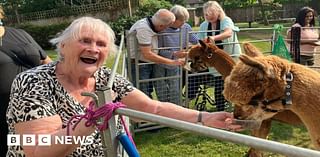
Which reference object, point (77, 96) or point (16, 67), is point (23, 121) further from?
point (16, 67)

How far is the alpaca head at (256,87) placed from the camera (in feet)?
7.69

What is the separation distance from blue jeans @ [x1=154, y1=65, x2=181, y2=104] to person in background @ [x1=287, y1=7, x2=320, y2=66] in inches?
84.9

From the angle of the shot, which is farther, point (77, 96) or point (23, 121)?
point (77, 96)

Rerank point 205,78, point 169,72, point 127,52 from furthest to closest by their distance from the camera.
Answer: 1. point 205,78
2. point 169,72
3. point 127,52

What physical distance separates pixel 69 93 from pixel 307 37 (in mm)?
5381

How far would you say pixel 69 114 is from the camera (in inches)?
74.2

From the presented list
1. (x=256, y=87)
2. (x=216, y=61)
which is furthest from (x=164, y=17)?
(x=256, y=87)

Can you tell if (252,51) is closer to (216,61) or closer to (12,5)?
(216,61)

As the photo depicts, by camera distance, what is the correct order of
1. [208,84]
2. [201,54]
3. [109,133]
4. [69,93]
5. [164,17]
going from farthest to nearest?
[208,84], [164,17], [201,54], [69,93], [109,133]

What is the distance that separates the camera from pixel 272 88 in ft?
7.86

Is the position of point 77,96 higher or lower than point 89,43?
lower

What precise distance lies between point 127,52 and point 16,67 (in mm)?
2872

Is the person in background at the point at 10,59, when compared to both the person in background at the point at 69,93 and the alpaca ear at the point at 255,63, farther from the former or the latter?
the alpaca ear at the point at 255,63

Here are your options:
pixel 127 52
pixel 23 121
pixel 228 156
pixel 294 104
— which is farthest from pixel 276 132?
pixel 23 121
